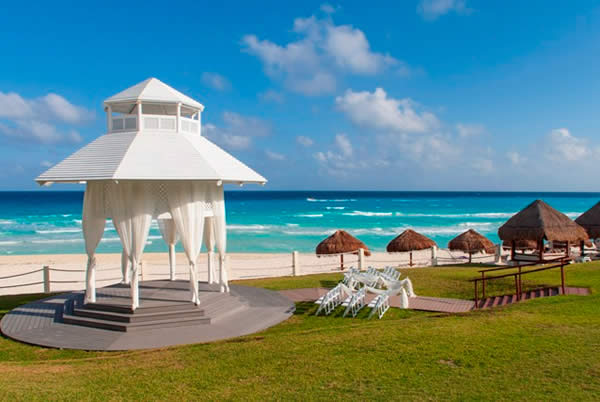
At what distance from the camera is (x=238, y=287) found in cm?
1409

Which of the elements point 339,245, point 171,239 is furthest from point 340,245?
point 171,239

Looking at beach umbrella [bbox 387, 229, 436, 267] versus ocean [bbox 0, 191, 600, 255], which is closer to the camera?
beach umbrella [bbox 387, 229, 436, 267]

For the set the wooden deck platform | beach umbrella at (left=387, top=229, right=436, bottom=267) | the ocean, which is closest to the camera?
the wooden deck platform

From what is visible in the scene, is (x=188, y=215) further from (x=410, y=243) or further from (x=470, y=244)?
(x=470, y=244)

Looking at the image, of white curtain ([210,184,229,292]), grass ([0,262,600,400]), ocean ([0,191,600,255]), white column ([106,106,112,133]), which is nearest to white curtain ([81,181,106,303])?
white column ([106,106,112,133])

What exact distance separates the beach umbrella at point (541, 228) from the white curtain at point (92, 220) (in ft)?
55.7

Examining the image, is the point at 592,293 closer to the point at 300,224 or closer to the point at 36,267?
the point at 36,267

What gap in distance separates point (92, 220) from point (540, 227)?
17.6 m

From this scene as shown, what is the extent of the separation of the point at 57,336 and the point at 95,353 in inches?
64.7

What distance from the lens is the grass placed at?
5523 mm

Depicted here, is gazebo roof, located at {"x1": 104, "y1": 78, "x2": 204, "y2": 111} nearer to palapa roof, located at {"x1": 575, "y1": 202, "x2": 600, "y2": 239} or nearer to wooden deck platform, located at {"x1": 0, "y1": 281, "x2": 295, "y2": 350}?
wooden deck platform, located at {"x1": 0, "y1": 281, "x2": 295, "y2": 350}

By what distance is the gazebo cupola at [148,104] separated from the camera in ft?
35.6

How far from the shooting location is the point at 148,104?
11047 millimetres

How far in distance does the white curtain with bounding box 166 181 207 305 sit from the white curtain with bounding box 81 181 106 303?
1889 millimetres
